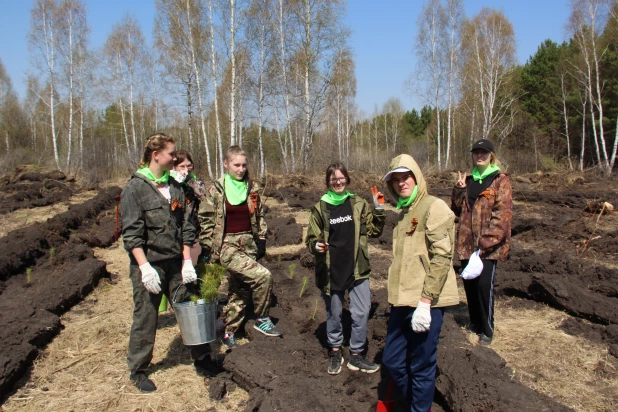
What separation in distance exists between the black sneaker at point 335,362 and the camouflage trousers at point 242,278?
0.82m

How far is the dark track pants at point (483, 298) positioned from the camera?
13.0 feet

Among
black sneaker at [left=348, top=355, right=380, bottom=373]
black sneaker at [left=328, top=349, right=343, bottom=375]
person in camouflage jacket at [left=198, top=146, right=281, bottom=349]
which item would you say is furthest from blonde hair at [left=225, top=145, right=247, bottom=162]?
black sneaker at [left=348, top=355, right=380, bottom=373]

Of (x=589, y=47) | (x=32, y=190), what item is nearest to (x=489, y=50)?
(x=589, y=47)

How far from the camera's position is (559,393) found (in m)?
3.34

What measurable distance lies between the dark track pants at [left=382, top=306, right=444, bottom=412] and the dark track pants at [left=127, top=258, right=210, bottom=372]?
1659mm

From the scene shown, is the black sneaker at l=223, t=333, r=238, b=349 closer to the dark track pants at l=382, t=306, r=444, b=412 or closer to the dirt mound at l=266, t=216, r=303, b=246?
the dark track pants at l=382, t=306, r=444, b=412

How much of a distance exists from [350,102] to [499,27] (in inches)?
674

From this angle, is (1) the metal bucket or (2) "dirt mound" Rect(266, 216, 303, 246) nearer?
(1) the metal bucket

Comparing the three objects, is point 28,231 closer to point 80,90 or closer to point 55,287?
point 55,287

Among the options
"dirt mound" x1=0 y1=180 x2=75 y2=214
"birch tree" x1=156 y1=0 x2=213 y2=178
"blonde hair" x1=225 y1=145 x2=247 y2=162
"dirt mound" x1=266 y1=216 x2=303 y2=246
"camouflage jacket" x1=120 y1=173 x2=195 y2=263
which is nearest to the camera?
"camouflage jacket" x1=120 y1=173 x2=195 y2=263

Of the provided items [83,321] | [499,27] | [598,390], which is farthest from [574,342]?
[499,27]

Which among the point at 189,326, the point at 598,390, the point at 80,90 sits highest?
the point at 80,90

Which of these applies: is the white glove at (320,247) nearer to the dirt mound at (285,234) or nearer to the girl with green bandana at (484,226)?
the girl with green bandana at (484,226)

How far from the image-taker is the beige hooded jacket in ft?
8.53
